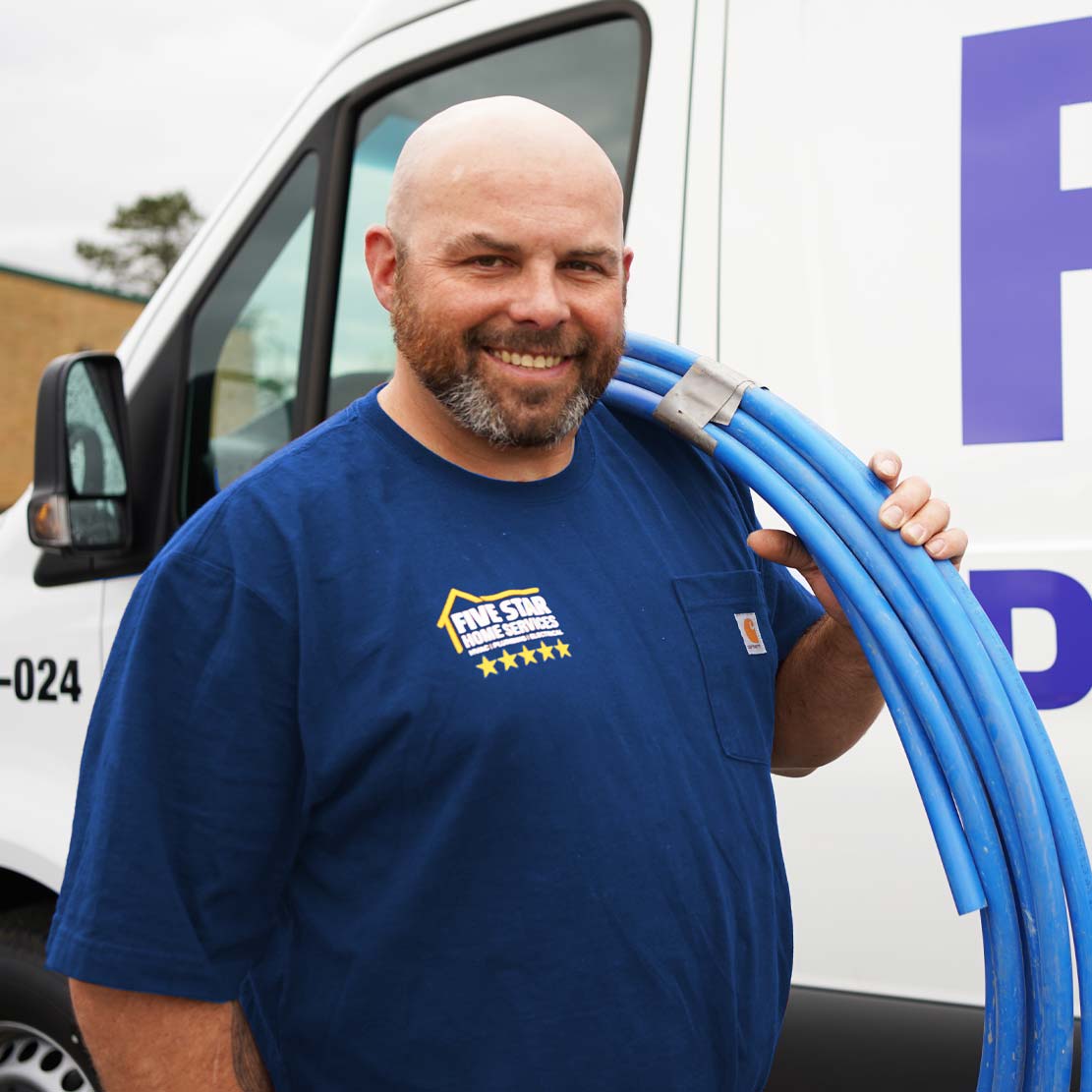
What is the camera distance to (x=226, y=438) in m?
2.71

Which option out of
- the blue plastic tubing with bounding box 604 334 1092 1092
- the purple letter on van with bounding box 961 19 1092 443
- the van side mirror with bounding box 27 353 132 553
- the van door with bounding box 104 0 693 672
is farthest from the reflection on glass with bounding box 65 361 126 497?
the purple letter on van with bounding box 961 19 1092 443

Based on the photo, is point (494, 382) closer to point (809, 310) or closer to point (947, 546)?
point (947, 546)

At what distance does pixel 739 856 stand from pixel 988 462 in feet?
2.57

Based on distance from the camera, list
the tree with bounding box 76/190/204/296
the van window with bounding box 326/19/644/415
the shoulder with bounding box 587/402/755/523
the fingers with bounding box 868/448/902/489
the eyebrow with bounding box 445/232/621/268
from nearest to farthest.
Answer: the eyebrow with bounding box 445/232/621/268
the fingers with bounding box 868/448/902/489
the shoulder with bounding box 587/402/755/523
the van window with bounding box 326/19/644/415
the tree with bounding box 76/190/204/296

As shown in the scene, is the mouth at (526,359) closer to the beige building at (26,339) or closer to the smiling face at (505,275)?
the smiling face at (505,275)

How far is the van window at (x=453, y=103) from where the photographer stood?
92.9 inches

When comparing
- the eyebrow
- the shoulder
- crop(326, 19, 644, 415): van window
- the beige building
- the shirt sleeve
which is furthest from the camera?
the beige building

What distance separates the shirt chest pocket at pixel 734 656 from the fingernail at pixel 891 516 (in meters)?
0.19

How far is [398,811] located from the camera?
135 cm

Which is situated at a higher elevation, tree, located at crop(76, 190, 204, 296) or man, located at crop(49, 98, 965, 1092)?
tree, located at crop(76, 190, 204, 296)

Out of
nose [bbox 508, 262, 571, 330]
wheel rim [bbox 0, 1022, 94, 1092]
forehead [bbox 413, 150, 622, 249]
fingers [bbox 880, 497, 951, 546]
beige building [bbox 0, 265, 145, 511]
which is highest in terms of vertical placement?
beige building [bbox 0, 265, 145, 511]

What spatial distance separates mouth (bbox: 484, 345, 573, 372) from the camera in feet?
4.89

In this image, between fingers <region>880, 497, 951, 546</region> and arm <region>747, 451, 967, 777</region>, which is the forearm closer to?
arm <region>747, 451, 967, 777</region>

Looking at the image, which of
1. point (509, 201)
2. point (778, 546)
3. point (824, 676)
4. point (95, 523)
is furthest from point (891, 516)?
point (95, 523)
